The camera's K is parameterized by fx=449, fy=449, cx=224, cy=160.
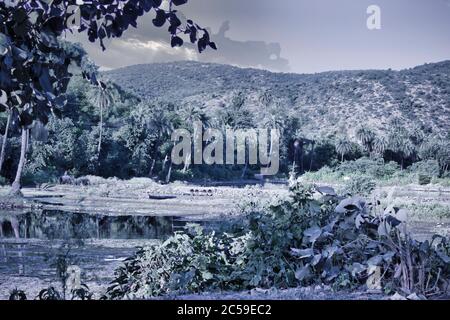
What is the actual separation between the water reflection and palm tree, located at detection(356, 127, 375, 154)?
4696 millimetres

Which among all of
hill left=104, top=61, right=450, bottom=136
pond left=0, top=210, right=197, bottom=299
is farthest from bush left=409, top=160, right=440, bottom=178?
pond left=0, top=210, right=197, bottom=299

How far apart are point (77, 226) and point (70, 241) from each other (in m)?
3.18

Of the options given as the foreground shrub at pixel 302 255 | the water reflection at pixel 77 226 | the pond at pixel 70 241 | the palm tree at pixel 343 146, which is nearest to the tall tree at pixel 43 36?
the foreground shrub at pixel 302 255

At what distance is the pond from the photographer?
638 centimetres

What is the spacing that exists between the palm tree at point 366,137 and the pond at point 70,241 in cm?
301

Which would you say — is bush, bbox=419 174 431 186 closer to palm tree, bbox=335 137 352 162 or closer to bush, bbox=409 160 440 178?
bush, bbox=409 160 440 178

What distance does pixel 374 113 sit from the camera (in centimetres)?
661

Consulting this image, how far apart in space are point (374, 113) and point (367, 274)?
13.5 ft

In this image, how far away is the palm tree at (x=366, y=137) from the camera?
5852mm

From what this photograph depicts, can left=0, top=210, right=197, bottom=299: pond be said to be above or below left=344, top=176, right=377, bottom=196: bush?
below

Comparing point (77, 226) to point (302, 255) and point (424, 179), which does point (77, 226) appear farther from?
point (302, 255)

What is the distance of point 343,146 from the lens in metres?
6.43

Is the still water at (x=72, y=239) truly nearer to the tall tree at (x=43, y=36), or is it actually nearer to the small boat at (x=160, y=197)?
the small boat at (x=160, y=197)
